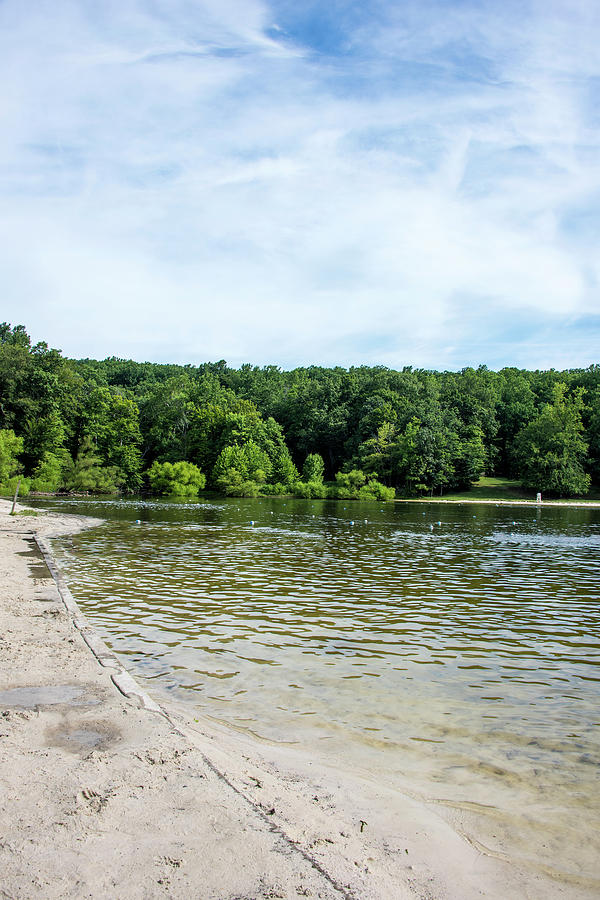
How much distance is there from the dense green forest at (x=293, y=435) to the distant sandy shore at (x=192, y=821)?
60730mm

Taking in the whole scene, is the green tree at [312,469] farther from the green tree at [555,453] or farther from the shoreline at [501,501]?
the green tree at [555,453]

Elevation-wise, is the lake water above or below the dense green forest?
below

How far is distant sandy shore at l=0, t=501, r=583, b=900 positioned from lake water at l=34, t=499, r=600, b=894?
0.54 metres

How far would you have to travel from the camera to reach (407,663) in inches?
408

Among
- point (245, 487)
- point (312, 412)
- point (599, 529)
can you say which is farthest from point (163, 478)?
point (599, 529)

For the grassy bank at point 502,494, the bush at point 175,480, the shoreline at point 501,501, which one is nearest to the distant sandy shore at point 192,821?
the shoreline at point 501,501

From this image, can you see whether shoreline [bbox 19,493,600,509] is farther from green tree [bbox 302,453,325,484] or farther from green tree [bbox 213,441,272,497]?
green tree [bbox 302,453,325,484]

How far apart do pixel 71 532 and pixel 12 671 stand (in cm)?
2392

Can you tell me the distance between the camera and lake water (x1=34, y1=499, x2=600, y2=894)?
603 centimetres

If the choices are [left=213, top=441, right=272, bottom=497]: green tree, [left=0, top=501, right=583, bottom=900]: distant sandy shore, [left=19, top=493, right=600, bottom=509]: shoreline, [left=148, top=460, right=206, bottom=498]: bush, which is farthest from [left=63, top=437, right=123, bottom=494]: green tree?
[left=0, top=501, right=583, bottom=900]: distant sandy shore

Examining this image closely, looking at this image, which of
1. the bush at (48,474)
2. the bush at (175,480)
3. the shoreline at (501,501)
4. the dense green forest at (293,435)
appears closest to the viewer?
the bush at (48,474)

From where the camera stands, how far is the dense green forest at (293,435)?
7662cm

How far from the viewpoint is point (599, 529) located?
133ft

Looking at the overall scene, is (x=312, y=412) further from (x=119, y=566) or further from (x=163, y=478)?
(x=119, y=566)
